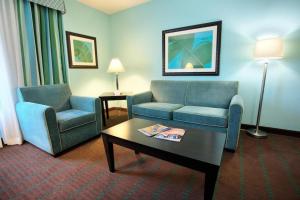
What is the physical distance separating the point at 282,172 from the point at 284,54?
161cm

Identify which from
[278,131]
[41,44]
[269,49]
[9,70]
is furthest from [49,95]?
[278,131]

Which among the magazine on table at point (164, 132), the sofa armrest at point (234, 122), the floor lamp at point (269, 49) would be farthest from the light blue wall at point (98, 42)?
the floor lamp at point (269, 49)

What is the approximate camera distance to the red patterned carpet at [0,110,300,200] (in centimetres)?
127

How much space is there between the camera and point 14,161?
1761 millimetres

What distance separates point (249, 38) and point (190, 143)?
2056mm

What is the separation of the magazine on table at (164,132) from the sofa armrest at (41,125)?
1048mm

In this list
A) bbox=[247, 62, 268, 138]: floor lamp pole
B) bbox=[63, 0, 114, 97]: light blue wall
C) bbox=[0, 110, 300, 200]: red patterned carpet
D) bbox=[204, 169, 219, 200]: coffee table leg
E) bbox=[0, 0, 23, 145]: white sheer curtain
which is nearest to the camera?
bbox=[204, 169, 219, 200]: coffee table leg

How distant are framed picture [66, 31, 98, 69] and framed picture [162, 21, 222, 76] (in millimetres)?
1572

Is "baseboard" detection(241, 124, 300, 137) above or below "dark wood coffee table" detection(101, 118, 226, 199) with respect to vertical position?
below

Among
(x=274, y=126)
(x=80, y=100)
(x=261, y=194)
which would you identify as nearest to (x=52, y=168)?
(x=80, y=100)

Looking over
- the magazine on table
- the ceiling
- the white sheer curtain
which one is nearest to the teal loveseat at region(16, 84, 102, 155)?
the white sheer curtain

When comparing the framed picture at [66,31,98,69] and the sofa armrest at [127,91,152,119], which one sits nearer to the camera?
the sofa armrest at [127,91,152,119]

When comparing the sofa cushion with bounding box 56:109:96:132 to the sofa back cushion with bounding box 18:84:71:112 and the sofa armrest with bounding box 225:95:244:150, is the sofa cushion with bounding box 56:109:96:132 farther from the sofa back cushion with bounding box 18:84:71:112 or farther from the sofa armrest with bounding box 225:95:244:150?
the sofa armrest with bounding box 225:95:244:150

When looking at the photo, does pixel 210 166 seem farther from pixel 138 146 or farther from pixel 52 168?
pixel 52 168
